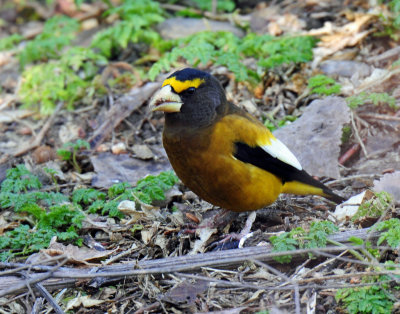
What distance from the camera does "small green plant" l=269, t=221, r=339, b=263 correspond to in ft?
12.9

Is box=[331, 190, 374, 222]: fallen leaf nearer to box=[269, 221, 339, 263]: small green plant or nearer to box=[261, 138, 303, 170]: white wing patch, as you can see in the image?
box=[261, 138, 303, 170]: white wing patch

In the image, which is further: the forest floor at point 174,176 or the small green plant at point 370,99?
the small green plant at point 370,99

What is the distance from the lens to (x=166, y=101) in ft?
15.0

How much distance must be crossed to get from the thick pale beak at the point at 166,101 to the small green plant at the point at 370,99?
198cm

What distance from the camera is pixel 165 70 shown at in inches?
285

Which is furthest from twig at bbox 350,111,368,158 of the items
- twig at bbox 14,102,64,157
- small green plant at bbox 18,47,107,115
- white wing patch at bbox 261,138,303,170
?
twig at bbox 14,102,64,157

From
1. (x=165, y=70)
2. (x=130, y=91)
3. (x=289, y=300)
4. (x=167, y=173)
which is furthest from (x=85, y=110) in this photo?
(x=289, y=300)

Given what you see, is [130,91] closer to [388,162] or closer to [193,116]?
[193,116]

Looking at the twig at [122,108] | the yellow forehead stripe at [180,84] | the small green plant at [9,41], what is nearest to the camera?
the yellow forehead stripe at [180,84]

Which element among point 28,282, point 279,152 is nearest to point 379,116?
point 279,152

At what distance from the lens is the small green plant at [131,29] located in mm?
7637

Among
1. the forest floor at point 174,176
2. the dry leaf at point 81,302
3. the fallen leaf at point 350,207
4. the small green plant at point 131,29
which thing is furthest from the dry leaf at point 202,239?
the small green plant at point 131,29

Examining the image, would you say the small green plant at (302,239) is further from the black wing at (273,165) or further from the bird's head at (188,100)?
the bird's head at (188,100)

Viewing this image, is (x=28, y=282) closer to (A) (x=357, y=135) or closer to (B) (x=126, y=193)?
(B) (x=126, y=193)
